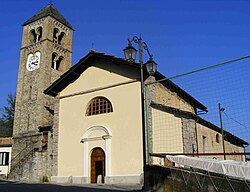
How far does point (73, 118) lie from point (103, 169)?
164 inches

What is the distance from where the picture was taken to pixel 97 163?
674 inches

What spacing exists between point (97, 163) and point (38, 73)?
15.7 metres

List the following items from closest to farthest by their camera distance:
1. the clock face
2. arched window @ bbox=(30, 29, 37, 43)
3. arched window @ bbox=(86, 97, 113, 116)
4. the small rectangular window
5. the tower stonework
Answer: arched window @ bbox=(86, 97, 113, 116) < the tower stonework < the small rectangular window < the clock face < arched window @ bbox=(30, 29, 37, 43)

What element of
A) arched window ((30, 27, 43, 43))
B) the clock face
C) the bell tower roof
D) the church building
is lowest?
the church building

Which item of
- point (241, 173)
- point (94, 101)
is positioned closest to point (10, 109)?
point (94, 101)

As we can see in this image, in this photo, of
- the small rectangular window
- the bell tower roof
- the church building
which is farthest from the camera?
the bell tower roof

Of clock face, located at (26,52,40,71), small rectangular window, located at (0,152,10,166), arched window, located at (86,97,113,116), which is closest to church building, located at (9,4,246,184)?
arched window, located at (86,97,113,116)

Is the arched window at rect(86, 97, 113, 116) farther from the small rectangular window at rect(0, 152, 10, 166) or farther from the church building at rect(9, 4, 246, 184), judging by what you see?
the small rectangular window at rect(0, 152, 10, 166)

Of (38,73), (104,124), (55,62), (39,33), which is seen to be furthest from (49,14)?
(104,124)

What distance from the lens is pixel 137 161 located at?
1510cm

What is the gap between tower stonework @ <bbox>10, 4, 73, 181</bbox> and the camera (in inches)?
1062

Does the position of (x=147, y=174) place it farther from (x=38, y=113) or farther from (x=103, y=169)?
(x=38, y=113)

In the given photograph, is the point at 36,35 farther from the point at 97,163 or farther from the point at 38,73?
the point at 97,163

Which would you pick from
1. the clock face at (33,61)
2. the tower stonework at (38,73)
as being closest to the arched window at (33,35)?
the tower stonework at (38,73)
